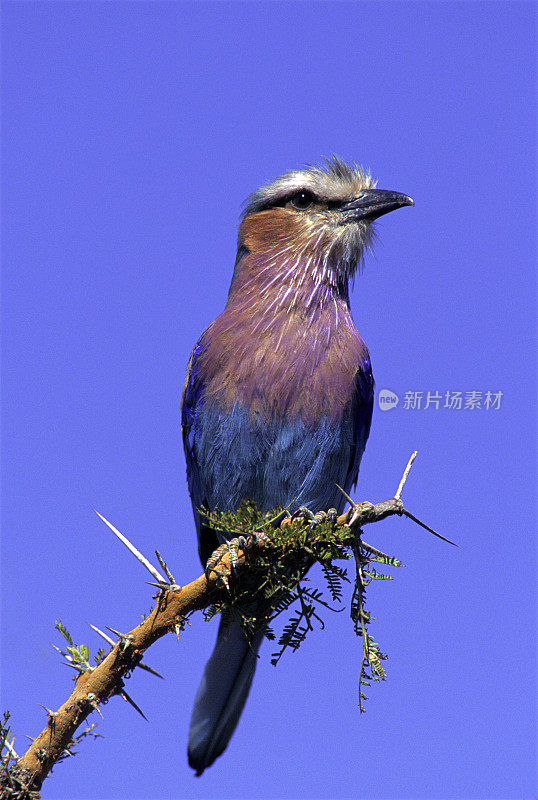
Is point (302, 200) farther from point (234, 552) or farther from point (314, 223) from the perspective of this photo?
point (234, 552)

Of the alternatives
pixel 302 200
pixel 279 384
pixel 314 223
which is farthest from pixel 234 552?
pixel 302 200

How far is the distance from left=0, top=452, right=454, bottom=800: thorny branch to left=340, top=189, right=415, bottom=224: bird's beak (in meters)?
2.96

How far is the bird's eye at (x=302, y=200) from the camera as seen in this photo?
245 inches

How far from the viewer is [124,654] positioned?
11.8 feet

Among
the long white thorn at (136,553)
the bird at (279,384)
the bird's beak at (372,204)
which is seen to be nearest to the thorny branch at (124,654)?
the long white thorn at (136,553)

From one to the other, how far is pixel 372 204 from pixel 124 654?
391cm

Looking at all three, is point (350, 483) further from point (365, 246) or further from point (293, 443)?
point (365, 246)

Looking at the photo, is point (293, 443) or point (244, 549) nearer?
point (244, 549)

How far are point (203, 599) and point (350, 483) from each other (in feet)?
7.81

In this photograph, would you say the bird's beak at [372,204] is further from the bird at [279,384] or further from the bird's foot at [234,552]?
the bird's foot at [234,552]

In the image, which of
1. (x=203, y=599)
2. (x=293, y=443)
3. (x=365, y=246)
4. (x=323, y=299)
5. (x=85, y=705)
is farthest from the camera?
(x=365, y=246)

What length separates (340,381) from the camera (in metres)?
5.43

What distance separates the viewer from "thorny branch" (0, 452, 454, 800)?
337cm

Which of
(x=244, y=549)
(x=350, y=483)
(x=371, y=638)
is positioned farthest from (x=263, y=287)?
(x=371, y=638)
